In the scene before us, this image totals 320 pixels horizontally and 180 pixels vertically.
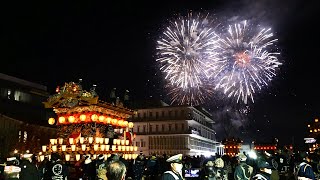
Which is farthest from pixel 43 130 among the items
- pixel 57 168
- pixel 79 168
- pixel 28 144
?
pixel 57 168

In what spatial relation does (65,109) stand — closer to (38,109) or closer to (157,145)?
(38,109)

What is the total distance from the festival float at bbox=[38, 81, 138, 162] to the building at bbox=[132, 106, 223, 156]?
39.8 metres

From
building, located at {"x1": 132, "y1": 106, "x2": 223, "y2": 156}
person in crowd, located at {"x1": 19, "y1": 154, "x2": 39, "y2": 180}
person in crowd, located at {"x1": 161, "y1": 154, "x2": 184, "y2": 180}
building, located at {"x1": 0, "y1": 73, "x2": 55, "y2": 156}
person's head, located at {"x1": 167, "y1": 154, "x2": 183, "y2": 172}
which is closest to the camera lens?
person in crowd, located at {"x1": 161, "y1": 154, "x2": 184, "y2": 180}

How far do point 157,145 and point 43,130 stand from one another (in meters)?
28.0

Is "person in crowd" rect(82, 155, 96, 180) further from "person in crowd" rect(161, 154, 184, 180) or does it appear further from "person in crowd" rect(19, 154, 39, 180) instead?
"person in crowd" rect(161, 154, 184, 180)

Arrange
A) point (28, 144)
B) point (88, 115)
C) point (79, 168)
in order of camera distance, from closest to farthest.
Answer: point (79, 168)
point (88, 115)
point (28, 144)

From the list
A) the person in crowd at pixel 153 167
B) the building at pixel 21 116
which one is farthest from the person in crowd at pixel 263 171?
the building at pixel 21 116

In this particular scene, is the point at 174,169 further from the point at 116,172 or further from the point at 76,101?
the point at 76,101

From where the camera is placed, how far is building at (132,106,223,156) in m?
66.1

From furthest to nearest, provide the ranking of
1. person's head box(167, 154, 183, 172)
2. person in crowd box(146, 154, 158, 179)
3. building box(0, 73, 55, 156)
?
building box(0, 73, 55, 156) < person in crowd box(146, 154, 158, 179) < person's head box(167, 154, 183, 172)

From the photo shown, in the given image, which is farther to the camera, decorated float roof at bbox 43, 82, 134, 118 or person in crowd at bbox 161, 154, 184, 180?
decorated float roof at bbox 43, 82, 134, 118

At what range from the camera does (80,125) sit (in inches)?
1014

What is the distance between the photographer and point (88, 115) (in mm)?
25094

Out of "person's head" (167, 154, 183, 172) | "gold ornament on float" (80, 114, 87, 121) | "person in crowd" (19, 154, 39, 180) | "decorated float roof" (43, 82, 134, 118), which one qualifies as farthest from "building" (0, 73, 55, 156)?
"person's head" (167, 154, 183, 172)
